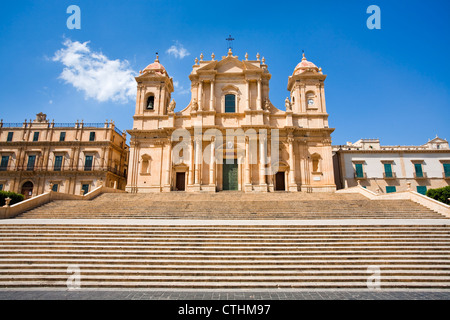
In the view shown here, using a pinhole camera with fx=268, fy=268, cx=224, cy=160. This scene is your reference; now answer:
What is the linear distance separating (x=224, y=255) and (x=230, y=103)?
21.3 metres

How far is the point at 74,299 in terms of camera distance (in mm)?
6223

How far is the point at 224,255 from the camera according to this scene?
8.74 meters

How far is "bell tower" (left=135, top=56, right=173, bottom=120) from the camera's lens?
28.6 meters

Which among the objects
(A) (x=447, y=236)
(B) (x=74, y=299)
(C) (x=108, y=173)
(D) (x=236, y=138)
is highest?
(D) (x=236, y=138)

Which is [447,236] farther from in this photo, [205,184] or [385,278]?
[205,184]

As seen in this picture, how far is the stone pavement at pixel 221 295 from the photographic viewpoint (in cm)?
639

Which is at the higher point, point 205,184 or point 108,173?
point 108,173

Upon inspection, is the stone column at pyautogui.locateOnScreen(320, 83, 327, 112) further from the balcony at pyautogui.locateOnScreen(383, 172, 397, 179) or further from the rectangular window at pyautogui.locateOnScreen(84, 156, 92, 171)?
the rectangular window at pyautogui.locateOnScreen(84, 156, 92, 171)

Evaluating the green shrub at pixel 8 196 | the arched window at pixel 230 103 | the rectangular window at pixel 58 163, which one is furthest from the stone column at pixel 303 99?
the rectangular window at pixel 58 163

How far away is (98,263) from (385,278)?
27.7 ft

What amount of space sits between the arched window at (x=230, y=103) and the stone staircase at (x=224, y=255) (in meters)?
18.7

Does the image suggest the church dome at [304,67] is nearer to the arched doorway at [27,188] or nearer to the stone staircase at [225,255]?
the stone staircase at [225,255]
